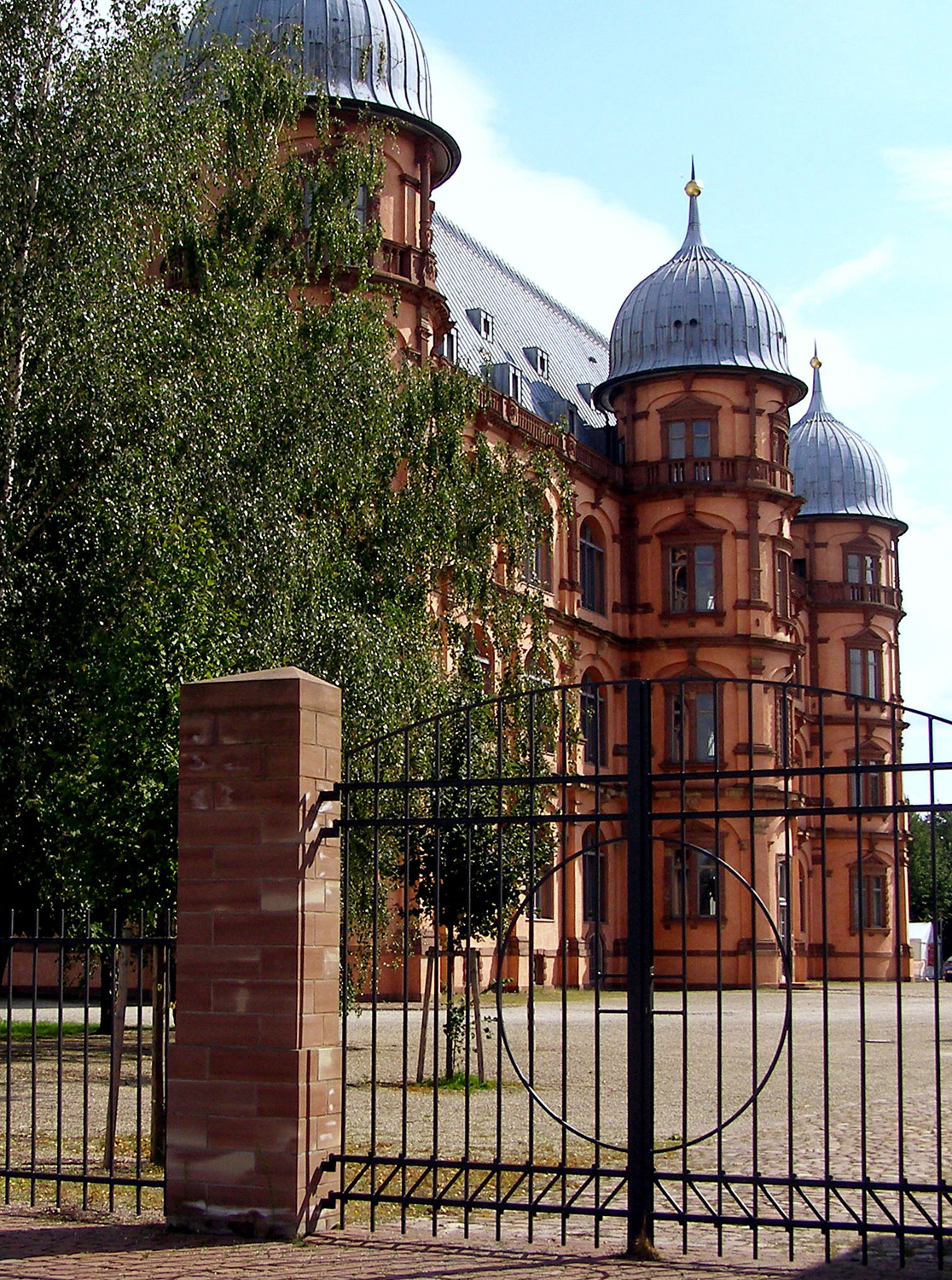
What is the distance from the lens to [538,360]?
51219 mm

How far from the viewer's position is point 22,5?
18.7 metres

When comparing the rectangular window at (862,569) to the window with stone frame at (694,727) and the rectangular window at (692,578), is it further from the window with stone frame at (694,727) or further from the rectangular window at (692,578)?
the window with stone frame at (694,727)

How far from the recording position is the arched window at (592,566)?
46719 mm

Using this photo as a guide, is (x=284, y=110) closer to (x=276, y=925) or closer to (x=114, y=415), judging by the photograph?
(x=114, y=415)

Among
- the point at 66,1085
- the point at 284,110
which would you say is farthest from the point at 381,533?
the point at 66,1085

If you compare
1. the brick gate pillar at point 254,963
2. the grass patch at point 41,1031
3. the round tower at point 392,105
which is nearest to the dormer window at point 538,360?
the round tower at point 392,105

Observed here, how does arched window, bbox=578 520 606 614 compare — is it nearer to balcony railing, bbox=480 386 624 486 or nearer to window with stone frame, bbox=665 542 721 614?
balcony railing, bbox=480 386 624 486

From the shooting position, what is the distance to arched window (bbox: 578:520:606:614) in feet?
153

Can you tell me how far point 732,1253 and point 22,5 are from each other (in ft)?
52.0

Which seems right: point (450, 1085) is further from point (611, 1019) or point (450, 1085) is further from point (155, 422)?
point (611, 1019)

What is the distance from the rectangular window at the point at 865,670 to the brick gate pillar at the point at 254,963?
52967 mm

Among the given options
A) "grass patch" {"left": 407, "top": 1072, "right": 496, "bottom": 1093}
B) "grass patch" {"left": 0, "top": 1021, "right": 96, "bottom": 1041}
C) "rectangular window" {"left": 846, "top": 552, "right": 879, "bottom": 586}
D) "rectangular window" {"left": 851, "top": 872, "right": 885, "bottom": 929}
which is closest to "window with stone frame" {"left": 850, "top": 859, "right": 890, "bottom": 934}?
"rectangular window" {"left": 851, "top": 872, "right": 885, "bottom": 929}

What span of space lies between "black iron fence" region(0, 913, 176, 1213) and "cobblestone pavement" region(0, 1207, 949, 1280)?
541mm

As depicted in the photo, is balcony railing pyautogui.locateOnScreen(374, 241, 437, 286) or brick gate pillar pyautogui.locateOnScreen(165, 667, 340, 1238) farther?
balcony railing pyautogui.locateOnScreen(374, 241, 437, 286)
